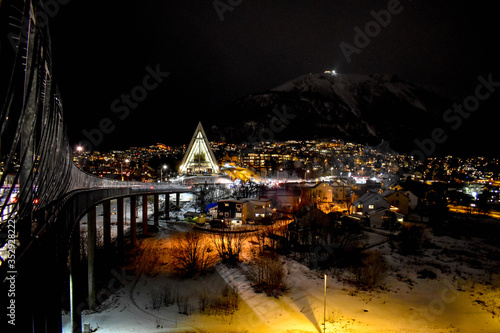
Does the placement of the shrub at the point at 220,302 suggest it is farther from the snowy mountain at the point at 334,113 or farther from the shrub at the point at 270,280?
the snowy mountain at the point at 334,113

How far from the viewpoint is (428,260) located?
13.7 metres

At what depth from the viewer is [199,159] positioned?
134ft

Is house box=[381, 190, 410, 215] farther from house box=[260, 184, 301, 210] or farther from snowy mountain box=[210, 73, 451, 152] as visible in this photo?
snowy mountain box=[210, 73, 451, 152]

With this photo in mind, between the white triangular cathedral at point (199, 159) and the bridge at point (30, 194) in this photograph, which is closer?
the bridge at point (30, 194)

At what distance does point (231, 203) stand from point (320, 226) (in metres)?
6.44

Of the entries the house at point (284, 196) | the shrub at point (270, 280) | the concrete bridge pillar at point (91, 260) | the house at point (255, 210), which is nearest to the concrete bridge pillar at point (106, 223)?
the concrete bridge pillar at point (91, 260)

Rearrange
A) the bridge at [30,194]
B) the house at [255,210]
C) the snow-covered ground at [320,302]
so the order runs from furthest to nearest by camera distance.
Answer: the house at [255,210] → the snow-covered ground at [320,302] → the bridge at [30,194]

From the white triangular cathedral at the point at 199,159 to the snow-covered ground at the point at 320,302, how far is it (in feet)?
87.7

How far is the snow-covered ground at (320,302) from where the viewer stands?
820 cm

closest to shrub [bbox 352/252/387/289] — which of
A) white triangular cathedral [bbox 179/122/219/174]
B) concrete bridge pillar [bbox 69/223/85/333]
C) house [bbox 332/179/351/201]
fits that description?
concrete bridge pillar [bbox 69/223/85/333]

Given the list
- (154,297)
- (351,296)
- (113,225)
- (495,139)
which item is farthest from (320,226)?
(495,139)

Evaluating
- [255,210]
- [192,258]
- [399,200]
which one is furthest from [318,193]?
[192,258]

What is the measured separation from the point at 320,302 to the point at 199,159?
3300 cm

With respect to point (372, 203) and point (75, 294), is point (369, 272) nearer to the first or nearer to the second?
point (75, 294)
